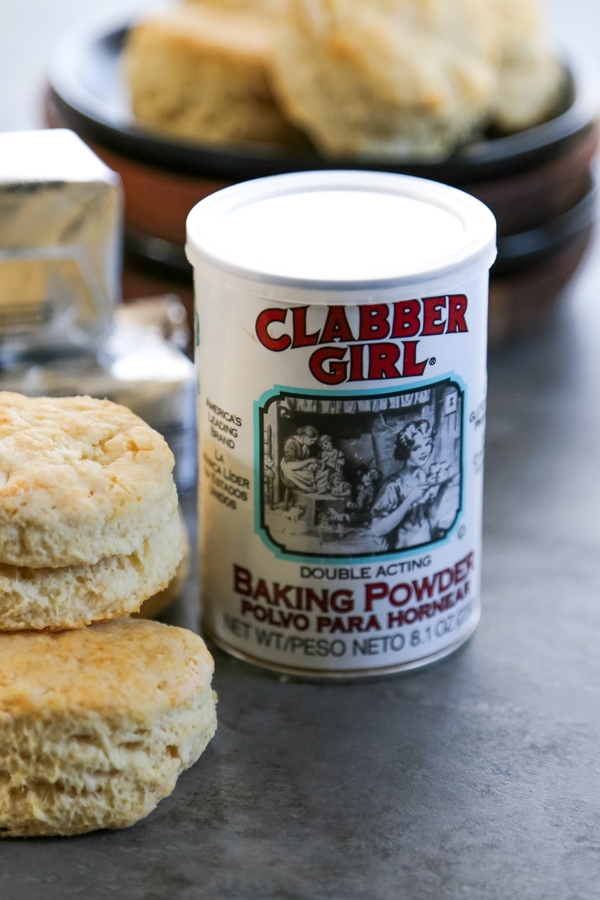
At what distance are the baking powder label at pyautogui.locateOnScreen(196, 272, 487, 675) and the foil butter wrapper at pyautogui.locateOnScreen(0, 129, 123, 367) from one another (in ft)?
0.73

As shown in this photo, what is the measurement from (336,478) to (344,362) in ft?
0.24

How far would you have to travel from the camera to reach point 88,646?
68cm

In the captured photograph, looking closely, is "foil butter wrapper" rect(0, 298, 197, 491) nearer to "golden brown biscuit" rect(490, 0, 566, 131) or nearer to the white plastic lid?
the white plastic lid

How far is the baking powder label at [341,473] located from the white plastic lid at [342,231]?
Result: 0.02 meters

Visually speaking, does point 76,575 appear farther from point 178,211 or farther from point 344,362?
point 178,211

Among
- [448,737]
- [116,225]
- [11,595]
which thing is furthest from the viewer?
[116,225]

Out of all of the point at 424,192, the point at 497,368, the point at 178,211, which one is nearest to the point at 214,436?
the point at 424,192

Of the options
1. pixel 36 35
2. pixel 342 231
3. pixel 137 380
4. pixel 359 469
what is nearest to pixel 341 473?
pixel 359 469

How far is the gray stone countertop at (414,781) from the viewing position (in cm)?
65

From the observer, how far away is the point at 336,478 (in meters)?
0.74

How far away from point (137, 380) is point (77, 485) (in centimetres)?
31

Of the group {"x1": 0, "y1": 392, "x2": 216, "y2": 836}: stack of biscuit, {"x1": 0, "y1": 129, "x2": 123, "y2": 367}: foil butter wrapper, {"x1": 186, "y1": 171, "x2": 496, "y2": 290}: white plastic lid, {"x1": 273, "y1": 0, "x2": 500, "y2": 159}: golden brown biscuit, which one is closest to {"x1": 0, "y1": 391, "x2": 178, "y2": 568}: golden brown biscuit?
{"x1": 0, "y1": 392, "x2": 216, "y2": 836}: stack of biscuit

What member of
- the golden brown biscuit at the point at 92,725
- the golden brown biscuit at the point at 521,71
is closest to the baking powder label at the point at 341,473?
the golden brown biscuit at the point at 92,725

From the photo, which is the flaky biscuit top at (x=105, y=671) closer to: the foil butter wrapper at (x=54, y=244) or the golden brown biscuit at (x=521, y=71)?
the foil butter wrapper at (x=54, y=244)
